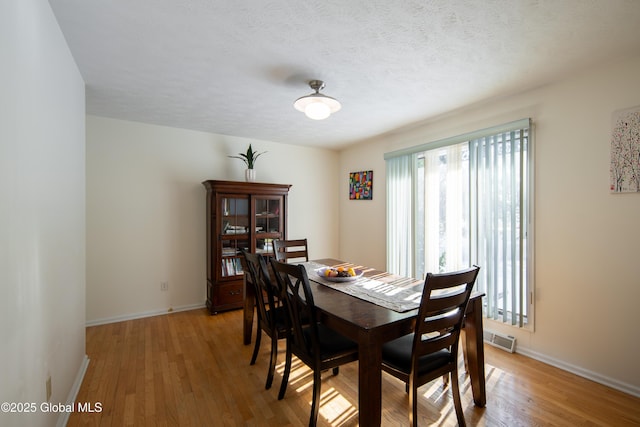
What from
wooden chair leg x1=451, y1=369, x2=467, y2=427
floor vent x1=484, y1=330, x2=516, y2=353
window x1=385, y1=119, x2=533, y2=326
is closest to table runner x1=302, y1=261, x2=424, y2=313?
wooden chair leg x1=451, y1=369, x2=467, y2=427

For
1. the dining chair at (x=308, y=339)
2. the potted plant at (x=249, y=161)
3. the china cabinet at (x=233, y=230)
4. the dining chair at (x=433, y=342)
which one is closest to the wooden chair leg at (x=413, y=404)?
the dining chair at (x=433, y=342)

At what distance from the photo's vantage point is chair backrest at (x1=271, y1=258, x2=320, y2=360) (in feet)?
5.45

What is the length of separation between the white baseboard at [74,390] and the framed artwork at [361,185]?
12.3 feet

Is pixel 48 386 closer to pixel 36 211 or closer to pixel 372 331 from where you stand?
pixel 36 211

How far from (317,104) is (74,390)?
2699 mm

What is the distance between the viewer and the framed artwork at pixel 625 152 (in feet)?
6.72

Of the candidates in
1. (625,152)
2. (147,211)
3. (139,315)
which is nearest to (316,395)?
(625,152)

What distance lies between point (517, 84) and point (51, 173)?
3.46 m

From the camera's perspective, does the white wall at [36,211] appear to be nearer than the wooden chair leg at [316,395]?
Yes

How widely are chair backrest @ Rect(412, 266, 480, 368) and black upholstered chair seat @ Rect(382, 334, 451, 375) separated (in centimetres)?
8

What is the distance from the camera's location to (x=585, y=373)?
88.9 inches

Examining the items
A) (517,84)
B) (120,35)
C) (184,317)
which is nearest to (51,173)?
(120,35)

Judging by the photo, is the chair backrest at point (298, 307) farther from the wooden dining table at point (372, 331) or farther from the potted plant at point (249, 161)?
the potted plant at point (249, 161)

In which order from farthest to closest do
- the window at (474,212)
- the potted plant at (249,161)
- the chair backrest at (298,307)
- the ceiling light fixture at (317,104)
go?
the potted plant at (249,161) → the window at (474,212) → the ceiling light fixture at (317,104) → the chair backrest at (298,307)
